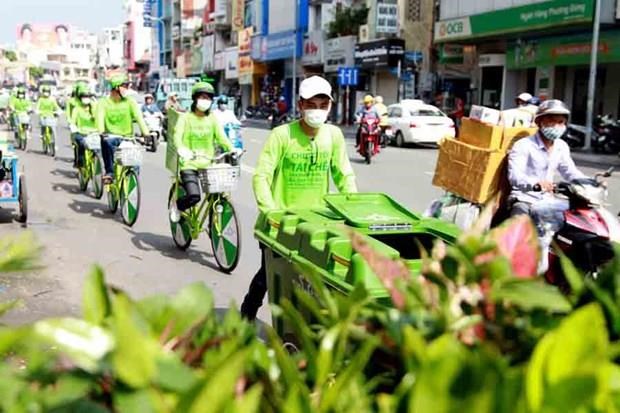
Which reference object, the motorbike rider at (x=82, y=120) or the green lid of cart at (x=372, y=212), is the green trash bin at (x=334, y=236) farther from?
the motorbike rider at (x=82, y=120)

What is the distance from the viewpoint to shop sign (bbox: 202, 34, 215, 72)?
65.9 m

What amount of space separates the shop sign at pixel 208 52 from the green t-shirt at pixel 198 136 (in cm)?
5872

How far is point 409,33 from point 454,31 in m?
5.45

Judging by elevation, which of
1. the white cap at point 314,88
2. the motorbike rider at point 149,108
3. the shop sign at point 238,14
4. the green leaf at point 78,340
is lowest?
the motorbike rider at point 149,108

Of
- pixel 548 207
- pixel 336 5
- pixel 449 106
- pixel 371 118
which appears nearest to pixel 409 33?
pixel 449 106

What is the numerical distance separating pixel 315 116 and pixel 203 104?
3102mm

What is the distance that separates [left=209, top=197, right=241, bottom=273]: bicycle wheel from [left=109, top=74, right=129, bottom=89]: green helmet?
12.2ft

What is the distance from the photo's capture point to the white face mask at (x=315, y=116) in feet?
15.5

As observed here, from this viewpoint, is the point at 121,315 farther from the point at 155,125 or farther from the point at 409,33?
the point at 409,33

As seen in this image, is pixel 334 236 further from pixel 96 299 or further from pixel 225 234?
pixel 225 234

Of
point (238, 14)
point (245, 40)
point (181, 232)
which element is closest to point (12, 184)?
point (181, 232)

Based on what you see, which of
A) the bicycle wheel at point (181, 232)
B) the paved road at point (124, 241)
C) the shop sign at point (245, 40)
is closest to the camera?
the paved road at point (124, 241)

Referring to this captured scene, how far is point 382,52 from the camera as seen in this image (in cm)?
3372

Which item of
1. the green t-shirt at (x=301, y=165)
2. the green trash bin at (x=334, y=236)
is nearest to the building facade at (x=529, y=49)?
the green t-shirt at (x=301, y=165)
